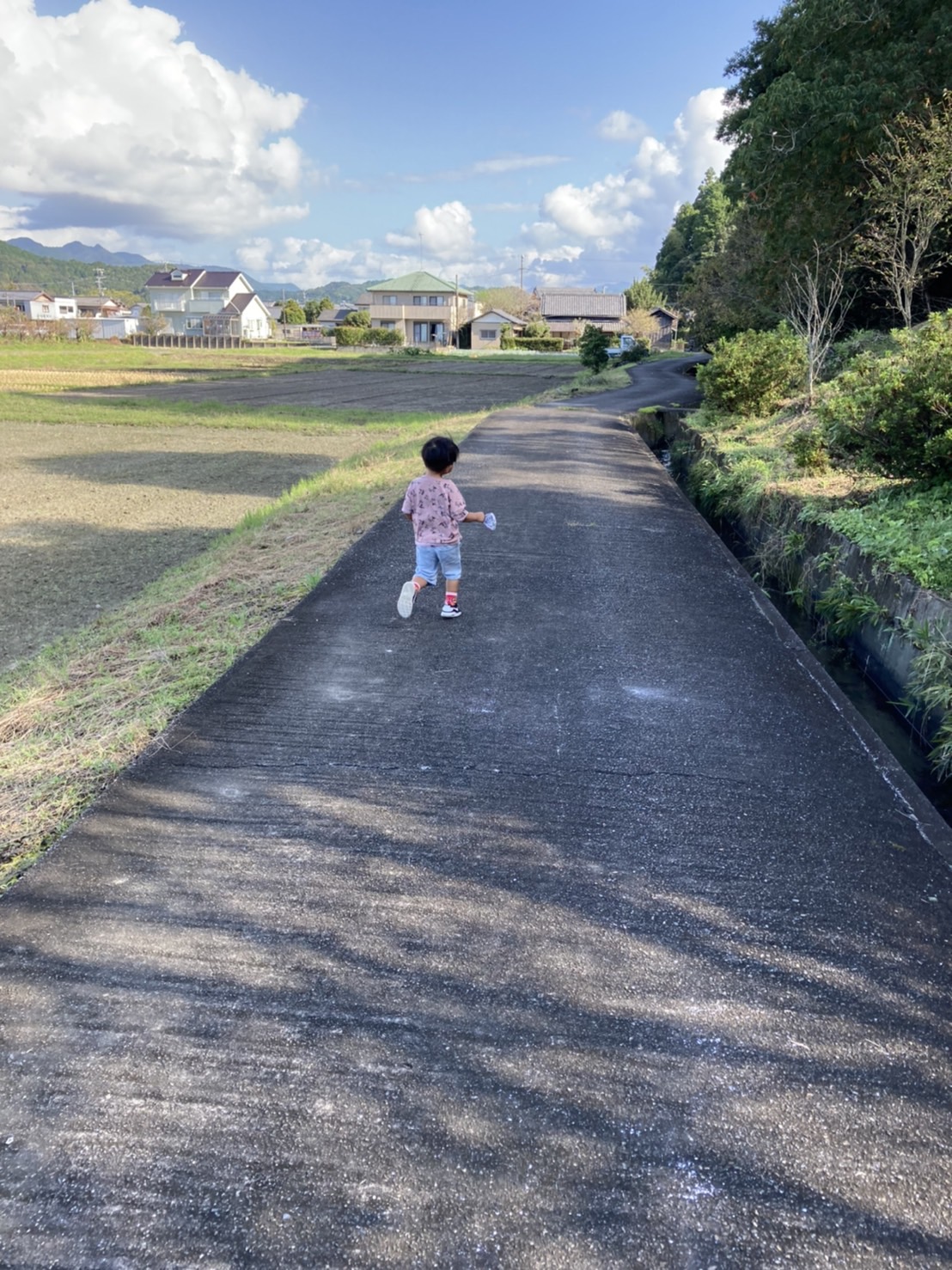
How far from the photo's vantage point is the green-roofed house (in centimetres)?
8694

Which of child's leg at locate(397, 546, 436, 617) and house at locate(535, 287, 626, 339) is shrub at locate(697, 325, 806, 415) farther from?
house at locate(535, 287, 626, 339)

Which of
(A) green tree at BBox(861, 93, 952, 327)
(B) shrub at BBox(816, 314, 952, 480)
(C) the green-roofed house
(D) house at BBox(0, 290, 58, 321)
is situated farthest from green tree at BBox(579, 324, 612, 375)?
(D) house at BBox(0, 290, 58, 321)

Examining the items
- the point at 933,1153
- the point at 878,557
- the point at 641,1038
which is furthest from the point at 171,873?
the point at 878,557

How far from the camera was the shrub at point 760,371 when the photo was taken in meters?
12.7

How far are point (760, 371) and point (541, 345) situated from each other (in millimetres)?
67480

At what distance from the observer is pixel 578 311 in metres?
92.6

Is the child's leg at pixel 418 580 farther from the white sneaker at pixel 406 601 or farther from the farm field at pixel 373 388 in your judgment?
the farm field at pixel 373 388

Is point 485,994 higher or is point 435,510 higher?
point 435,510

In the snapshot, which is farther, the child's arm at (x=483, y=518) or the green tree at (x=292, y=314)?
the green tree at (x=292, y=314)

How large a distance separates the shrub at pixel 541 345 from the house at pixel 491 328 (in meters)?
4.87

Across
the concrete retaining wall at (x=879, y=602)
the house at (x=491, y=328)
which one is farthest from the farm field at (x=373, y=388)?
the house at (x=491, y=328)

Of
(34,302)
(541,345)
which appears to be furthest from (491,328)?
(34,302)

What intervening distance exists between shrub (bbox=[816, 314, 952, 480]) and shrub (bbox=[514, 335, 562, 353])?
72.7m

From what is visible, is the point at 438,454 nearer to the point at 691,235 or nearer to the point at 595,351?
the point at 595,351
